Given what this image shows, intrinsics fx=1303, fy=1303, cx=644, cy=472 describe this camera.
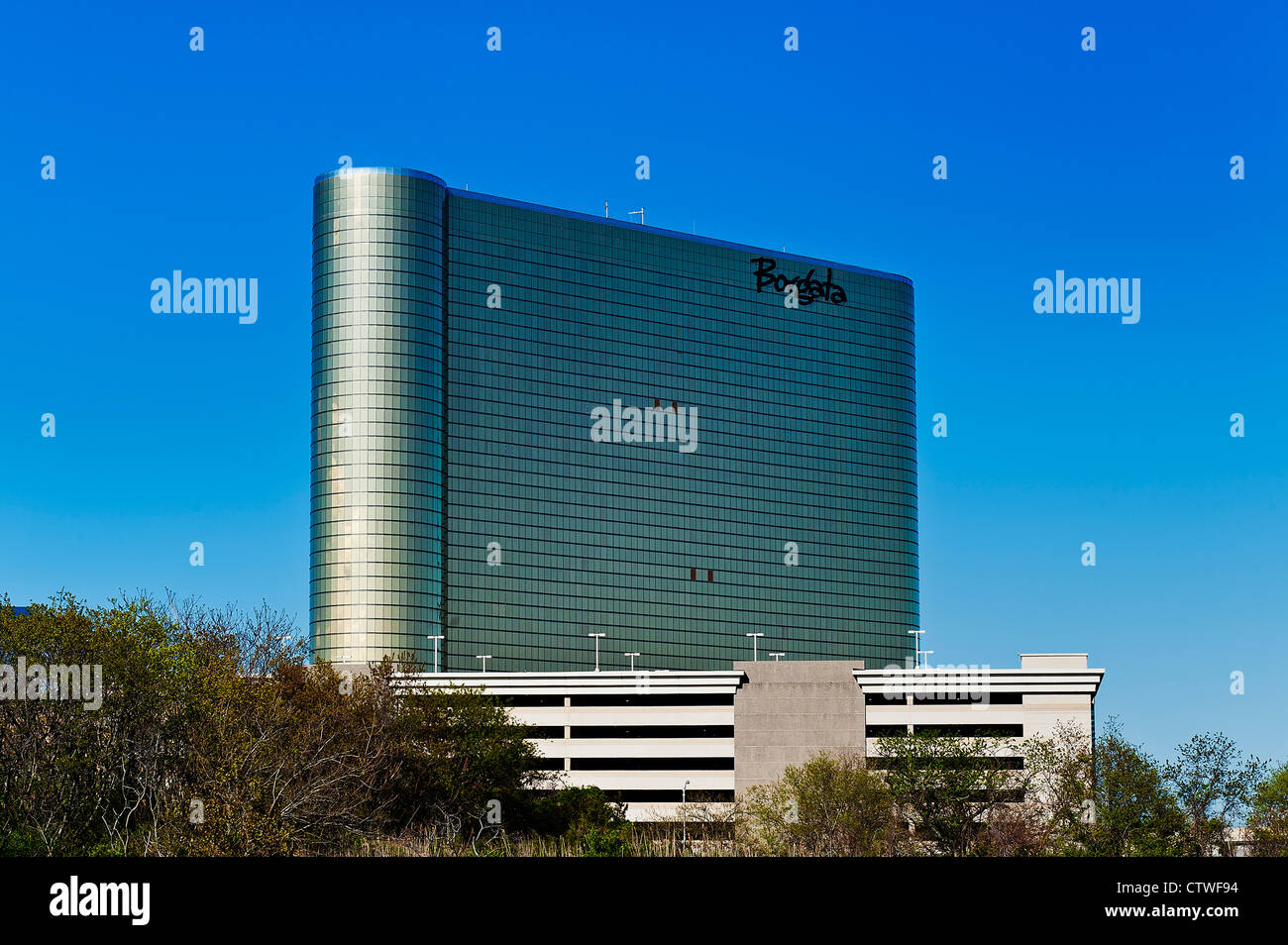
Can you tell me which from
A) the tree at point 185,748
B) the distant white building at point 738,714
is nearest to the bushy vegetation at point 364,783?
the tree at point 185,748

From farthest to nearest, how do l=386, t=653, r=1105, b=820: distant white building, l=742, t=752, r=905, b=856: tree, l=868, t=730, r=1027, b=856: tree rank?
l=386, t=653, r=1105, b=820: distant white building → l=868, t=730, r=1027, b=856: tree → l=742, t=752, r=905, b=856: tree

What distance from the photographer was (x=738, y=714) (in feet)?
554

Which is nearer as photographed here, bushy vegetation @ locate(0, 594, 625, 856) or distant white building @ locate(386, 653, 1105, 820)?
bushy vegetation @ locate(0, 594, 625, 856)

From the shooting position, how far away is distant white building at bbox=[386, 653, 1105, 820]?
157625 mm

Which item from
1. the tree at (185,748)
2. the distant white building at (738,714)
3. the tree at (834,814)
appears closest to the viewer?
the tree at (185,748)

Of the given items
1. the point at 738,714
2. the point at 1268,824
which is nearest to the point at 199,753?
the point at 1268,824

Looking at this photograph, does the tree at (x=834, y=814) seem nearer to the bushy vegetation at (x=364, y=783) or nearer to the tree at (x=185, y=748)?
the bushy vegetation at (x=364, y=783)

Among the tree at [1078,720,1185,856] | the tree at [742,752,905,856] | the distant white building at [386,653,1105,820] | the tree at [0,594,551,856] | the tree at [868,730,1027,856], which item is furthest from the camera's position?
the distant white building at [386,653,1105,820]

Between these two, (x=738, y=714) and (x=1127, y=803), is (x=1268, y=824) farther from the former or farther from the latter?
(x=738, y=714)

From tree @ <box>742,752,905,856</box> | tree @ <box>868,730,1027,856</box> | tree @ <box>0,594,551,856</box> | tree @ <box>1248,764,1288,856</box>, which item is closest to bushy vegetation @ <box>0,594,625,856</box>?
tree @ <box>0,594,551,856</box>

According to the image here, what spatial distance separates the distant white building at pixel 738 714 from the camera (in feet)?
517

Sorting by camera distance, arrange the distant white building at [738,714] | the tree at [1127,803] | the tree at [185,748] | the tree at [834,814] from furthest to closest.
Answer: the distant white building at [738,714] < the tree at [834,814] < the tree at [1127,803] < the tree at [185,748]

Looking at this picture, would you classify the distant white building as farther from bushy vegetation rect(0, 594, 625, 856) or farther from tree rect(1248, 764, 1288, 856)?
bushy vegetation rect(0, 594, 625, 856)
